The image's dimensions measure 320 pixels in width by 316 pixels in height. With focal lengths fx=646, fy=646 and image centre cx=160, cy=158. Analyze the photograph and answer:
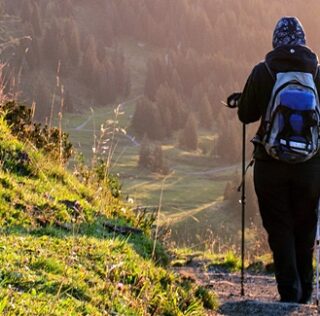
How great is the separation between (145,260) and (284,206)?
1.35 m

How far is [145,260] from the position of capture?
5.13m

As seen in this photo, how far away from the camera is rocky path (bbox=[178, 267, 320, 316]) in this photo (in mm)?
5145

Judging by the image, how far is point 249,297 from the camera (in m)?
6.36

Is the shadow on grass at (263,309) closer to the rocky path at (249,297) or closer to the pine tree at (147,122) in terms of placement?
the rocky path at (249,297)

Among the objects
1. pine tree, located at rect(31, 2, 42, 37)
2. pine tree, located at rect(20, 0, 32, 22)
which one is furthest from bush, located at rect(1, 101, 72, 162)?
pine tree, located at rect(20, 0, 32, 22)

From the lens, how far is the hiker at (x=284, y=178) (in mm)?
5480

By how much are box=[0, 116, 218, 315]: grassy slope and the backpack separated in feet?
4.48

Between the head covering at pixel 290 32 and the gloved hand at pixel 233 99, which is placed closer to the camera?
the head covering at pixel 290 32

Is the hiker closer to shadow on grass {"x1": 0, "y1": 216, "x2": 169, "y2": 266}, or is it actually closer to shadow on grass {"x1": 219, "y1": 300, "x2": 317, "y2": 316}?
shadow on grass {"x1": 219, "y1": 300, "x2": 317, "y2": 316}

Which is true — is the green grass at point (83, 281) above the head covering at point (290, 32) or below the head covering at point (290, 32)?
below

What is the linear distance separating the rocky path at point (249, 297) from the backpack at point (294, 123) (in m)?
1.21

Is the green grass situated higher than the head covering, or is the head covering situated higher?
the head covering

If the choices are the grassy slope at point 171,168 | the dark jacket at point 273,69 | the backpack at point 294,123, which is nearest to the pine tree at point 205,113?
the grassy slope at point 171,168

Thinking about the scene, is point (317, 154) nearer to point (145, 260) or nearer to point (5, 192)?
point (145, 260)
